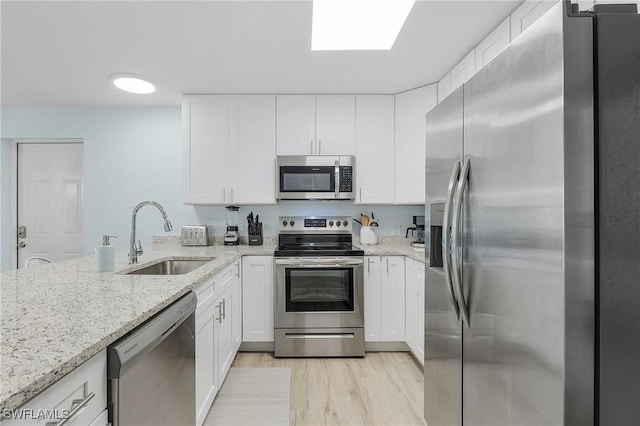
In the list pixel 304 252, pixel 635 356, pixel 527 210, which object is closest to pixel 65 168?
pixel 304 252

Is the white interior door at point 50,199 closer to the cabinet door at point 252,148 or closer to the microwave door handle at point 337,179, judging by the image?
the cabinet door at point 252,148

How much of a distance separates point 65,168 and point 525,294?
4.41m

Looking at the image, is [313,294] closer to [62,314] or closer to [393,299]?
[393,299]

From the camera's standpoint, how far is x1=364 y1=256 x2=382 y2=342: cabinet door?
2.80 meters

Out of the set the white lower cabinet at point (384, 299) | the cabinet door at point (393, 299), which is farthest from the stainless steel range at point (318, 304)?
the cabinet door at point (393, 299)

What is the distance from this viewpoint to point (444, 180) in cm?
127

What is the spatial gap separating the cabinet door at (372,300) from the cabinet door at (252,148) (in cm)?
110

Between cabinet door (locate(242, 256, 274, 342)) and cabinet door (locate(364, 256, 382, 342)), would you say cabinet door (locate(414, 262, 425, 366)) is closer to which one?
cabinet door (locate(364, 256, 382, 342))

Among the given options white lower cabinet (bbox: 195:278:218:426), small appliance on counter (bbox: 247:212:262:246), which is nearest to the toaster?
small appliance on counter (bbox: 247:212:262:246)

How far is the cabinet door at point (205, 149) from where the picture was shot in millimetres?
3084

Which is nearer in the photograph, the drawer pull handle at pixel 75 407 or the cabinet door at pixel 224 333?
the drawer pull handle at pixel 75 407

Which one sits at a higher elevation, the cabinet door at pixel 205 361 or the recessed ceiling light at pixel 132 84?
the recessed ceiling light at pixel 132 84

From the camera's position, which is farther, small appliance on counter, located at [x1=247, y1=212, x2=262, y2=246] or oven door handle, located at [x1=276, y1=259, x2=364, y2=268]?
small appliance on counter, located at [x1=247, y1=212, x2=262, y2=246]

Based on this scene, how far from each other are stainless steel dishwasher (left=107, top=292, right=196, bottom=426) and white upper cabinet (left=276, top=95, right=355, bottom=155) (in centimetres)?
196
